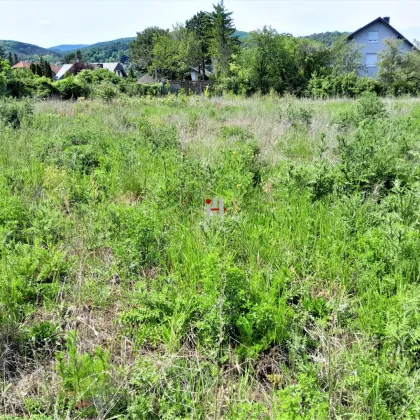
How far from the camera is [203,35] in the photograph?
50.2 m

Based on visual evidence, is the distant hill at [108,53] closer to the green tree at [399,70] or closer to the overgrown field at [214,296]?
the green tree at [399,70]

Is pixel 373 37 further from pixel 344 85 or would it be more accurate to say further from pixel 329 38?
pixel 329 38

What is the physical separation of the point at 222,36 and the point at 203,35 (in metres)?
12.8

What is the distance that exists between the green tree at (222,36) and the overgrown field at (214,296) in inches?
1461

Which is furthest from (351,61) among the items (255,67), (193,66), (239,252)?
(239,252)

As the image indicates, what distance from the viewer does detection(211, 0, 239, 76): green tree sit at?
3834 cm

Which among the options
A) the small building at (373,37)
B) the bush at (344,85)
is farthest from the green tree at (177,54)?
the bush at (344,85)

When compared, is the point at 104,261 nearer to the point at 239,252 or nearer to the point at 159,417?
the point at 239,252

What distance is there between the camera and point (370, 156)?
160 inches

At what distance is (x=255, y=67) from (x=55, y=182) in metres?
26.4

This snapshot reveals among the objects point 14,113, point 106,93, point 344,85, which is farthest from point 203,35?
point 14,113

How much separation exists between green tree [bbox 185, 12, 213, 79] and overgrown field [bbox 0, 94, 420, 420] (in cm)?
4314

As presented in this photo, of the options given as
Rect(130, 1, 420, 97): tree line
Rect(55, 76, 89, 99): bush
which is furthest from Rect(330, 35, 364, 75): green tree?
Rect(55, 76, 89, 99): bush

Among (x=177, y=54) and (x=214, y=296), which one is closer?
(x=214, y=296)
